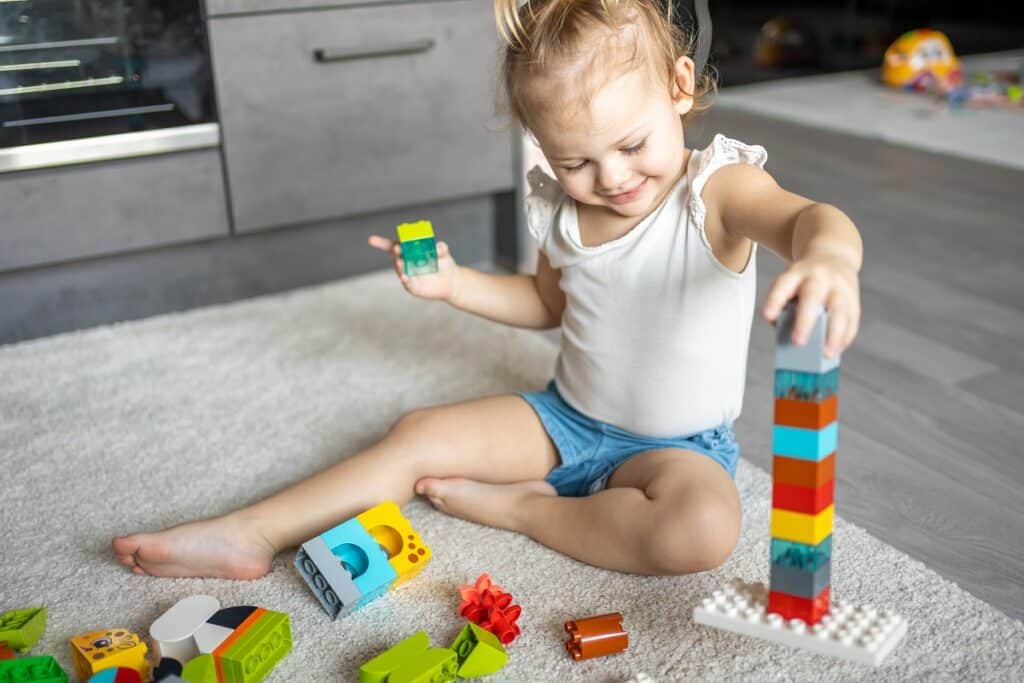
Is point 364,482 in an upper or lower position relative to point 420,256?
lower

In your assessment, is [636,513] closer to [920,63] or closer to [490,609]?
[490,609]

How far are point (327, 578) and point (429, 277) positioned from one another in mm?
340

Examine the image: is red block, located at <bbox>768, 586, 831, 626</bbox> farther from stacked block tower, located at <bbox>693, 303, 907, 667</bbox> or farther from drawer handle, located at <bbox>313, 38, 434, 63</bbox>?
drawer handle, located at <bbox>313, 38, 434, 63</bbox>

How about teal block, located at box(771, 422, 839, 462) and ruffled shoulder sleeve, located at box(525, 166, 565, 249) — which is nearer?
teal block, located at box(771, 422, 839, 462)

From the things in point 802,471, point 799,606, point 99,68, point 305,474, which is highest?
point 99,68

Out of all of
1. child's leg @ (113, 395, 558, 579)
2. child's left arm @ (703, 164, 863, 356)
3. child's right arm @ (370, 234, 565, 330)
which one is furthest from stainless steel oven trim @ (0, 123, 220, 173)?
child's left arm @ (703, 164, 863, 356)

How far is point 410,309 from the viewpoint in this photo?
168 cm

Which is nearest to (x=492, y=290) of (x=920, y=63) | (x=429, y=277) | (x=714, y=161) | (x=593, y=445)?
(x=429, y=277)

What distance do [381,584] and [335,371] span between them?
1.84 ft

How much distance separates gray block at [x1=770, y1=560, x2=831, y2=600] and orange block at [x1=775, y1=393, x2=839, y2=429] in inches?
4.4

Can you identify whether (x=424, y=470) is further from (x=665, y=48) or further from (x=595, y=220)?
(x=665, y=48)

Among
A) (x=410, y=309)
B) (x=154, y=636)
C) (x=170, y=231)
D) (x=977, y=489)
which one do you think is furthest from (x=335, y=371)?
(x=977, y=489)

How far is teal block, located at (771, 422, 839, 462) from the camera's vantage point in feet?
2.38

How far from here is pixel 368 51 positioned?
64.2 inches
